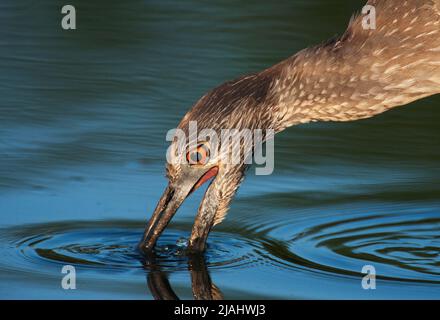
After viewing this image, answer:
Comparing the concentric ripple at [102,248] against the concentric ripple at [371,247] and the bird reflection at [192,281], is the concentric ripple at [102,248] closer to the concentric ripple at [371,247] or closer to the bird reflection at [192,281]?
the bird reflection at [192,281]

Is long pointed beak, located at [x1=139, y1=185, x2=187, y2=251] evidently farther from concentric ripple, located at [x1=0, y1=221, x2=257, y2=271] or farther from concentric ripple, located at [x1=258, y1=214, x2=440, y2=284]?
concentric ripple, located at [x1=258, y1=214, x2=440, y2=284]

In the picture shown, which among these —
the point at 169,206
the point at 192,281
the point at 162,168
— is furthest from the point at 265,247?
the point at 162,168

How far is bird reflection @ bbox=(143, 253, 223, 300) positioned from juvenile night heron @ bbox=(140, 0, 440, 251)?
0.17m

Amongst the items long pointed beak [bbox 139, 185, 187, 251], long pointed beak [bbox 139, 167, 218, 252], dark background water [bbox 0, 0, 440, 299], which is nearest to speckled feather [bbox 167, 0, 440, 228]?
long pointed beak [bbox 139, 167, 218, 252]

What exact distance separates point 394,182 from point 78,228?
2517 mm

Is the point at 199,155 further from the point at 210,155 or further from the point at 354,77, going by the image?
the point at 354,77

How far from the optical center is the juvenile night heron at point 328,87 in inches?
326

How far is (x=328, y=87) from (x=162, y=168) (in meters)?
1.63

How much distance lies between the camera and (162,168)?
9.60 metres

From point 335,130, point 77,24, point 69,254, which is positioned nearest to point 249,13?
point 77,24

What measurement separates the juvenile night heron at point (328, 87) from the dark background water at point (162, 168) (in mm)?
284

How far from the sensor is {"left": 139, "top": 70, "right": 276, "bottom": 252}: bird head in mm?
8125

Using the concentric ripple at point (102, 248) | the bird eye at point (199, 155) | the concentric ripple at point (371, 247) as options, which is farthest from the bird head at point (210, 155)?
the concentric ripple at point (371, 247)

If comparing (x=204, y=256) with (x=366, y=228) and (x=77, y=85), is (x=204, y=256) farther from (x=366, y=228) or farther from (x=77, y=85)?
(x=77, y=85)
